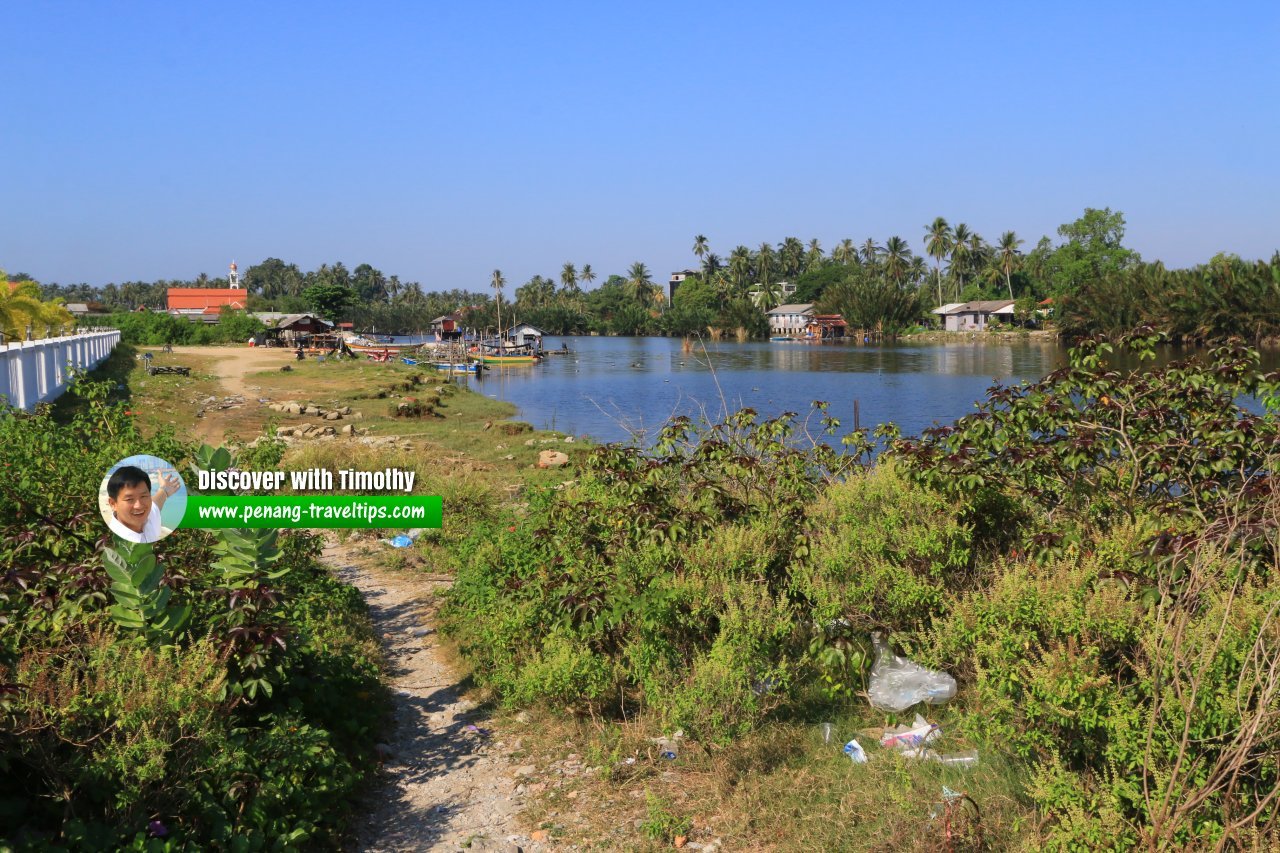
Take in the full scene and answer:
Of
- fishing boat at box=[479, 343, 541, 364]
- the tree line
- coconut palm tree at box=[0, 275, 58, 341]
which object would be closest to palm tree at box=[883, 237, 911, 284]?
the tree line

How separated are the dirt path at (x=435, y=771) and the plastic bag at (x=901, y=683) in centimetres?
196

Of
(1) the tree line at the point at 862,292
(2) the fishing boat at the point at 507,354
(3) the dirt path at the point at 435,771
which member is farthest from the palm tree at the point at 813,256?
(3) the dirt path at the point at 435,771

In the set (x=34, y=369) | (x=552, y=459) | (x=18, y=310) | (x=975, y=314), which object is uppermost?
(x=975, y=314)

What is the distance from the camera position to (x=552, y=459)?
1534cm

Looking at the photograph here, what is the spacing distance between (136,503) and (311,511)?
1.41m

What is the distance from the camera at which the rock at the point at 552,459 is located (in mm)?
15133

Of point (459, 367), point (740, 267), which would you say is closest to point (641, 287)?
point (740, 267)

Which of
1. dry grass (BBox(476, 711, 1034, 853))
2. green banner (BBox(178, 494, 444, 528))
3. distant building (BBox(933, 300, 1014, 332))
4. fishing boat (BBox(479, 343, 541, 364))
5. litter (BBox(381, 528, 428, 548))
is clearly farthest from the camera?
distant building (BBox(933, 300, 1014, 332))

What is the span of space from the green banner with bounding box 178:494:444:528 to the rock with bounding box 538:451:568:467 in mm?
5373

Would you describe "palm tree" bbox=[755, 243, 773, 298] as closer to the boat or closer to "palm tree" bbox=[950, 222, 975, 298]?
"palm tree" bbox=[950, 222, 975, 298]

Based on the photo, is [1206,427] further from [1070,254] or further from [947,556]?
[1070,254]

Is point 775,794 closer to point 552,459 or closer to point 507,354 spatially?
point 552,459

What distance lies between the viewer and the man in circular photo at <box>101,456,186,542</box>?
517 cm

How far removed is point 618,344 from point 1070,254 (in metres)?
40.9
